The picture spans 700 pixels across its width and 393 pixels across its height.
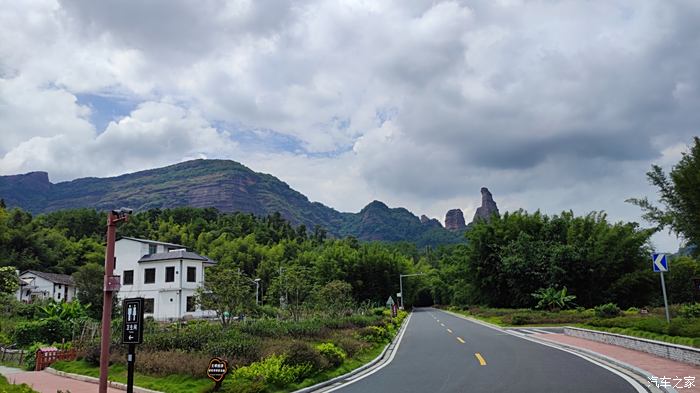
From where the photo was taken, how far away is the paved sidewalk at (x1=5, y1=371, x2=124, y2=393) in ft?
35.3

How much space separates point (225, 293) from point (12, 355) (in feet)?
23.9

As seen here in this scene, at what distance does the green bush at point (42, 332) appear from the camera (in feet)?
58.3

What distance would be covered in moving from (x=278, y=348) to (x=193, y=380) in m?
2.27

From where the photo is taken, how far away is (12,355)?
16453 millimetres

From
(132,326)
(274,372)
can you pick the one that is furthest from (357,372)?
(132,326)

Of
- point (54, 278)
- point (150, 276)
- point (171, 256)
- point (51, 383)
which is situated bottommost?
point (51, 383)

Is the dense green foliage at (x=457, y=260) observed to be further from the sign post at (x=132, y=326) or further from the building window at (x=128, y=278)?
the sign post at (x=132, y=326)

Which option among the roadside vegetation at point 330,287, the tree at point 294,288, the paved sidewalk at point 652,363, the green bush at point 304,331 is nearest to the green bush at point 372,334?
the roadside vegetation at point 330,287

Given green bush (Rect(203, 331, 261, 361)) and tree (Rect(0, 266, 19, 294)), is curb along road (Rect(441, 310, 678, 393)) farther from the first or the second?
tree (Rect(0, 266, 19, 294))

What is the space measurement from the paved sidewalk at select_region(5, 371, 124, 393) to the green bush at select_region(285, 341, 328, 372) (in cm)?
360

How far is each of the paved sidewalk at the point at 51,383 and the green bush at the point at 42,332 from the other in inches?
180

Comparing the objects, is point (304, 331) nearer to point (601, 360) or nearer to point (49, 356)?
point (49, 356)

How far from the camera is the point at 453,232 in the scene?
14600 cm

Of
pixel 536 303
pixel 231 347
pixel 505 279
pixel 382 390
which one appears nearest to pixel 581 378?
pixel 382 390
